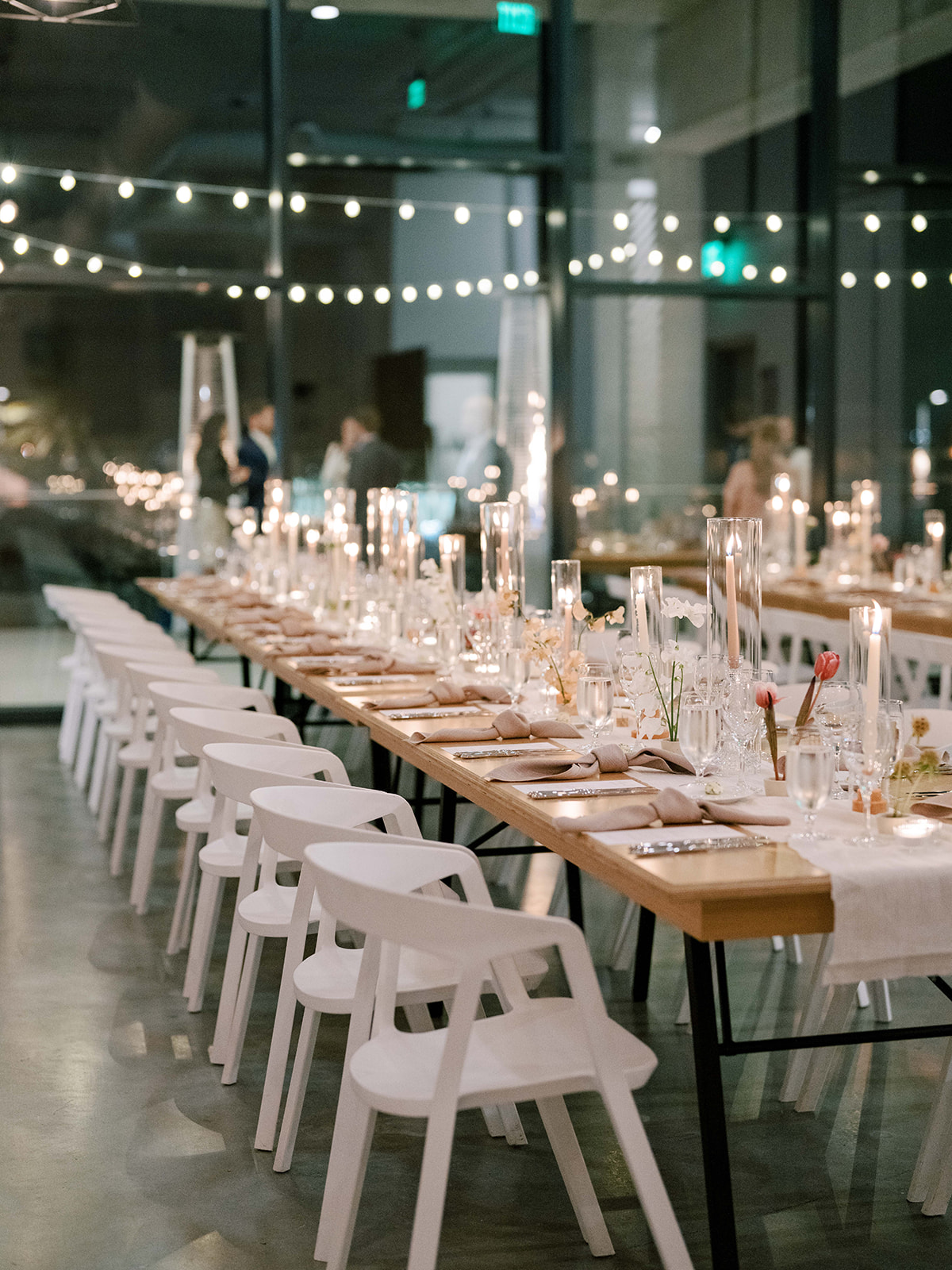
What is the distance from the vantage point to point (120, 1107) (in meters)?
3.56

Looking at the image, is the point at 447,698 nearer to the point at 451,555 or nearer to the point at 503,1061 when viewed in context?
the point at 451,555

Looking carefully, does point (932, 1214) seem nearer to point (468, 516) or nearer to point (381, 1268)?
point (381, 1268)

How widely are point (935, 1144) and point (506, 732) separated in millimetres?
1280

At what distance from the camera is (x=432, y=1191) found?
7.54 ft

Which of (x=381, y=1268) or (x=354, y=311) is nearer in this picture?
(x=381, y=1268)

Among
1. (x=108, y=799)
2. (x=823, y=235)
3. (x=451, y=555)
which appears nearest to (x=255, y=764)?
(x=451, y=555)

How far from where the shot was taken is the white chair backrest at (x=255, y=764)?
3.33 m

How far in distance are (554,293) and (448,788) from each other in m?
6.56

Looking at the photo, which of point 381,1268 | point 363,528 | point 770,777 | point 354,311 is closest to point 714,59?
point 354,311

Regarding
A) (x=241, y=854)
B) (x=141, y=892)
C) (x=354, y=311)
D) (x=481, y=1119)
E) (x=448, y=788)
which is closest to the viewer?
(x=481, y=1119)

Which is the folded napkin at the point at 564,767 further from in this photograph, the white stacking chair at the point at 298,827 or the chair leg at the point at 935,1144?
the chair leg at the point at 935,1144

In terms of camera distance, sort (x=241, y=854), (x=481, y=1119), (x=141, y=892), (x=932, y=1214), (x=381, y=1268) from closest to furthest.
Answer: (x=381, y=1268) → (x=932, y=1214) → (x=481, y=1119) → (x=241, y=854) → (x=141, y=892)

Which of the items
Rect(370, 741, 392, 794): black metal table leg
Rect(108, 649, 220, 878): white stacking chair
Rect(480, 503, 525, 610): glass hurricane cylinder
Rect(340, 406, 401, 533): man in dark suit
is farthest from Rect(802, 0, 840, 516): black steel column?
Rect(370, 741, 392, 794): black metal table leg

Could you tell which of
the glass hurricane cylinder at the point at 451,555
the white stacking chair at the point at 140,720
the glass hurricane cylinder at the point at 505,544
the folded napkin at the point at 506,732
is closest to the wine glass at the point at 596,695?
the folded napkin at the point at 506,732
